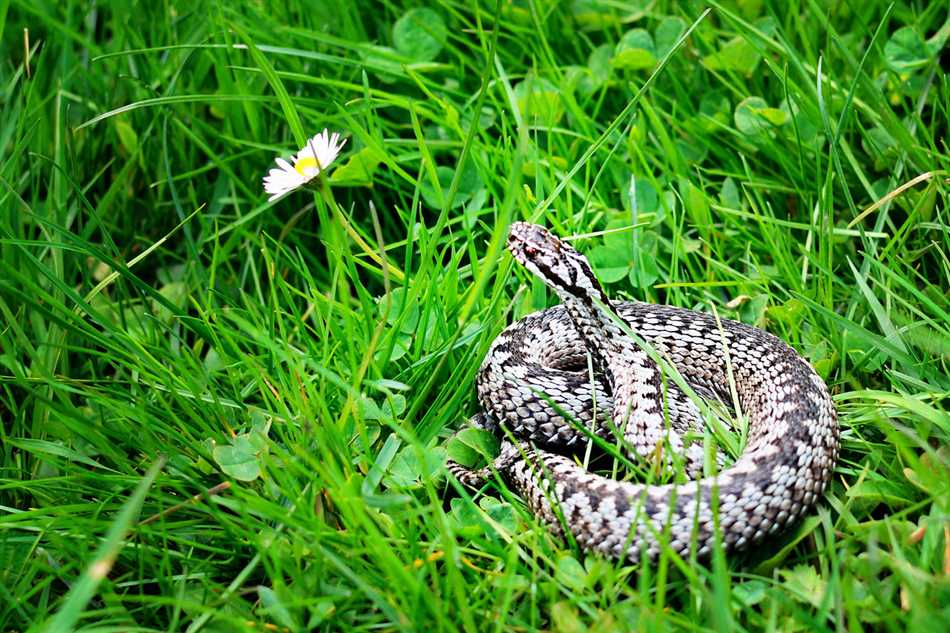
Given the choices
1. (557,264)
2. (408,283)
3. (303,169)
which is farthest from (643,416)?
(303,169)

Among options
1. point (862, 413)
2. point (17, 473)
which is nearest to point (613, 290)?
point (862, 413)

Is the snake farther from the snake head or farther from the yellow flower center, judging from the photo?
the yellow flower center

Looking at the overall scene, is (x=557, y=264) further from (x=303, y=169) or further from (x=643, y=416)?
(x=303, y=169)

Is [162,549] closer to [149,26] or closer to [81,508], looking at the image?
[81,508]

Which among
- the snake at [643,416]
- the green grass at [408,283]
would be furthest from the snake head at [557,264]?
the green grass at [408,283]

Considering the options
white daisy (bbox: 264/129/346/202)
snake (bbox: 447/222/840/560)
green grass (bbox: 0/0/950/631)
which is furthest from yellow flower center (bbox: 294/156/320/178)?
snake (bbox: 447/222/840/560)
